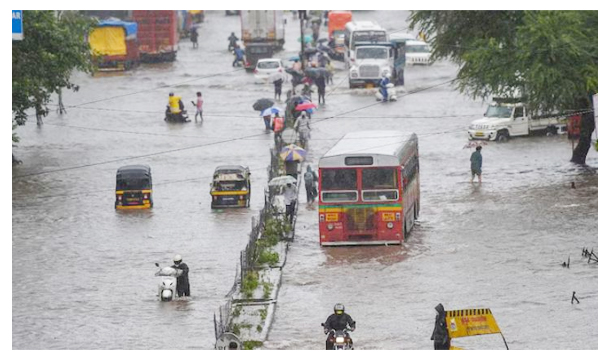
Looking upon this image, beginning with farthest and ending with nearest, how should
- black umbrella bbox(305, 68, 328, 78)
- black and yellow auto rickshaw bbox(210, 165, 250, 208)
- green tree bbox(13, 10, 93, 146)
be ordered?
black umbrella bbox(305, 68, 328, 78) < green tree bbox(13, 10, 93, 146) < black and yellow auto rickshaw bbox(210, 165, 250, 208)

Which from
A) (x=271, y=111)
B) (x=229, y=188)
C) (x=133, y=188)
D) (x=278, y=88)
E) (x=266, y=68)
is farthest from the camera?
(x=266, y=68)

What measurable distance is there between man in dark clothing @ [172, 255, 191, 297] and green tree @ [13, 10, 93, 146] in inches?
683

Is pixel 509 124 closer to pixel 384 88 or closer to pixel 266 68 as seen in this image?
pixel 384 88

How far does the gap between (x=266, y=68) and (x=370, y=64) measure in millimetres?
6420

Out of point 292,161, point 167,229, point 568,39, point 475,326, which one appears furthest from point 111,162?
point 475,326

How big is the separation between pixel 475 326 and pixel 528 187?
20.4 m

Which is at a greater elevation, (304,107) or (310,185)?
(304,107)

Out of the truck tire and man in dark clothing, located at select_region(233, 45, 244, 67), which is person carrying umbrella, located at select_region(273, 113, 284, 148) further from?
man in dark clothing, located at select_region(233, 45, 244, 67)

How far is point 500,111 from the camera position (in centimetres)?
5325

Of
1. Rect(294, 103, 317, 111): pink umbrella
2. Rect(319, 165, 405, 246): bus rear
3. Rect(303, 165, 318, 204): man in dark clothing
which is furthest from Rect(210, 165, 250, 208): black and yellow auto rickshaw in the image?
Rect(294, 103, 317, 111): pink umbrella

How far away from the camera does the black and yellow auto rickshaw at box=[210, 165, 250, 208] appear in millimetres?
41406

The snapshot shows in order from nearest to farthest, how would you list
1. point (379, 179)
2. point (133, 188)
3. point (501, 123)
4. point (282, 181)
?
point (379, 179)
point (282, 181)
point (133, 188)
point (501, 123)

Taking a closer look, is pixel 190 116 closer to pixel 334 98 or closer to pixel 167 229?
pixel 334 98

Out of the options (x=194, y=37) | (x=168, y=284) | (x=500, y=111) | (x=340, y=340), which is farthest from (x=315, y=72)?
(x=340, y=340)
